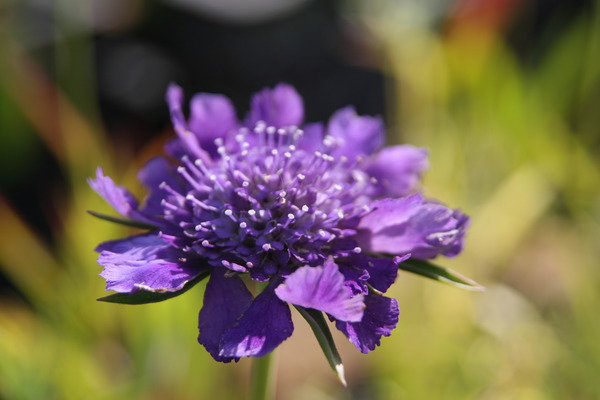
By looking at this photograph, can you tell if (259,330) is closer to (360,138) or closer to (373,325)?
(373,325)

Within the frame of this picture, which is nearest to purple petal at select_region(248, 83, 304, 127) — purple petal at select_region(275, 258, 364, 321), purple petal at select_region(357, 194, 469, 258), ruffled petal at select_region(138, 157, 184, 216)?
ruffled petal at select_region(138, 157, 184, 216)

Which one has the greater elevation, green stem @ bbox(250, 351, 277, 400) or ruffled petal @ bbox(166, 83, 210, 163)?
ruffled petal @ bbox(166, 83, 210, 163)

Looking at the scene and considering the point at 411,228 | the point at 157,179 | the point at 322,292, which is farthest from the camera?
the point at 157,179

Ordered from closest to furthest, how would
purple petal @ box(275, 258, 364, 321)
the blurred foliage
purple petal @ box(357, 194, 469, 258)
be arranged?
purple petal @ box(275, 258, 364, 321) → purple petal @ box(357, 194, 469, 258) → the blurred foliage

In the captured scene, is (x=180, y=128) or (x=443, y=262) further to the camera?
(x=443, y=262)

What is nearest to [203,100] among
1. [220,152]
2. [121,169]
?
[220,152]

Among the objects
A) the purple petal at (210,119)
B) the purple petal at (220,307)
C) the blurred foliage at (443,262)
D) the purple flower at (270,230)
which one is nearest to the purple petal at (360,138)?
the purple flower at (270,230)

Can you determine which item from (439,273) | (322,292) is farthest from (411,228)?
(322,292)

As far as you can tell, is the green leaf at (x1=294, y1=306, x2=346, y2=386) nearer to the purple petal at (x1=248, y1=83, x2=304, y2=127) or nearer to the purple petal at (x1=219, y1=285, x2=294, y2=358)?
the purple petal at (x1=219, y1=285, x2=294, y2=358)
